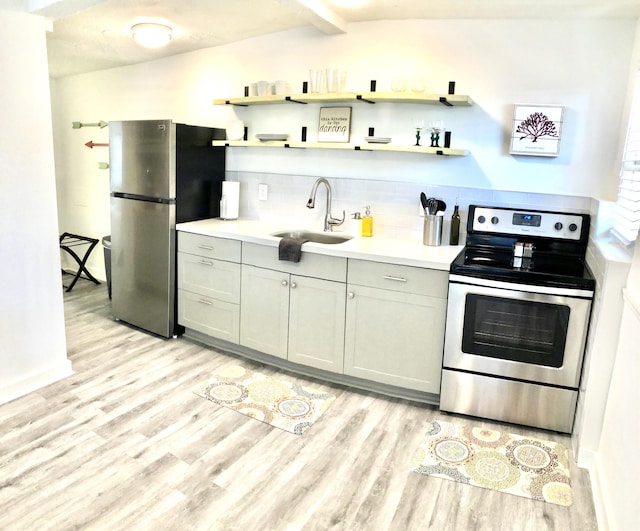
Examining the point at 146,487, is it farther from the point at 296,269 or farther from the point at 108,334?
the point at 108,334

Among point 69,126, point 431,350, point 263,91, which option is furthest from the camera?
point 69,126

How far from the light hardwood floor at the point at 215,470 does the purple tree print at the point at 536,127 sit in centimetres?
165

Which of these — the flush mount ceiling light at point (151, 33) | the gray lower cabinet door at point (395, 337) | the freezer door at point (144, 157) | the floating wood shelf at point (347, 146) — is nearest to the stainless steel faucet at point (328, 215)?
the floating wood shelf at point (347, 146)

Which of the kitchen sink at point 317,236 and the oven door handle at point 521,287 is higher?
the kitchen sink at point 317,236

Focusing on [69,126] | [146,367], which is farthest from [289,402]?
[69,126]

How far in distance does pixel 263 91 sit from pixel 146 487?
2651 millimetres

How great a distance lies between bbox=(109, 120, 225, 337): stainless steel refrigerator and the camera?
348 cm

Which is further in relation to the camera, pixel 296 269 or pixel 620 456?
pixel 296 269

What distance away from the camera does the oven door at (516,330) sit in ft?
8.07

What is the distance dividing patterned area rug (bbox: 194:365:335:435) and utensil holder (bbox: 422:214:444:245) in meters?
1.11

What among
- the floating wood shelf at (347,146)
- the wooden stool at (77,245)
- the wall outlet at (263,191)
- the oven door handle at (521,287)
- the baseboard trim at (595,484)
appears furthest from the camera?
the wooden stool at (77,245)

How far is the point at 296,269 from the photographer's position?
3.06 m

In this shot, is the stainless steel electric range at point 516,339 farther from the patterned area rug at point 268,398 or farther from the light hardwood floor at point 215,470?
the patterned area rug at point 268,398

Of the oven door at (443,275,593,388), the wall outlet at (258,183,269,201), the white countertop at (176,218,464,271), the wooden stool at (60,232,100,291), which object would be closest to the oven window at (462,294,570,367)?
the oven door at (443,275,593,388)
